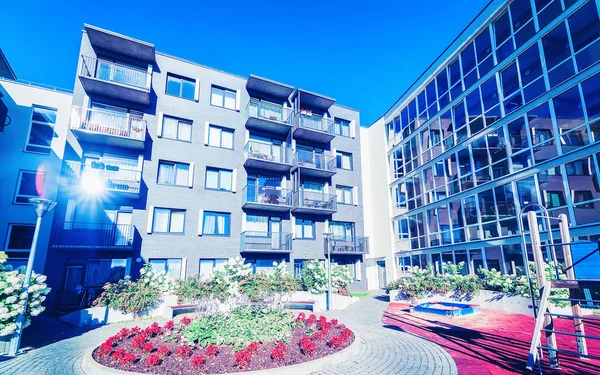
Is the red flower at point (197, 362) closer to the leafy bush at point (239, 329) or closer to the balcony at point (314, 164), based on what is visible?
the leafy bush at point (239, 329)

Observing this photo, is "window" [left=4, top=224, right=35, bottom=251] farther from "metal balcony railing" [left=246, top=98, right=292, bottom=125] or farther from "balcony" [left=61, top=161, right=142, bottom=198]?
"metal balcony railing" [left=246, top=98, right=292, bottom=125]

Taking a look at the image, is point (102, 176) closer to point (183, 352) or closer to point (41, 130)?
point (41, 130)

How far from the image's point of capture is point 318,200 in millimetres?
22172

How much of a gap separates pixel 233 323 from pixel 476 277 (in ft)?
43.4

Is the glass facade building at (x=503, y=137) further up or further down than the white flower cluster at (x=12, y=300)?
further up

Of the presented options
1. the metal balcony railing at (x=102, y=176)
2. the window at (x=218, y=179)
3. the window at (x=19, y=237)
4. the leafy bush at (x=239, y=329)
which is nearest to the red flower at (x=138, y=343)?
the leafy bush at (x=239, y=329)

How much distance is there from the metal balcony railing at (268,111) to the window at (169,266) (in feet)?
34.3

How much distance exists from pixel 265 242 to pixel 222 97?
10.4 meters

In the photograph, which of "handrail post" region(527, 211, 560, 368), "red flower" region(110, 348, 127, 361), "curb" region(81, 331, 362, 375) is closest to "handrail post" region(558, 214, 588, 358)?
"handrail post" region(527, 211, 560, 368)

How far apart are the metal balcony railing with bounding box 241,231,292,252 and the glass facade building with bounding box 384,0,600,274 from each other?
9.32 m

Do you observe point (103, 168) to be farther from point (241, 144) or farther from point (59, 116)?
point (241, 144)

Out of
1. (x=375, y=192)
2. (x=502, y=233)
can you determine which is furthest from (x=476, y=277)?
(x=375, y=192)

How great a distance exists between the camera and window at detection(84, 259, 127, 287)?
15445 millimetres

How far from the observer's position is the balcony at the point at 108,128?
51.7 feet
